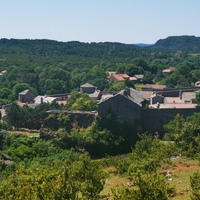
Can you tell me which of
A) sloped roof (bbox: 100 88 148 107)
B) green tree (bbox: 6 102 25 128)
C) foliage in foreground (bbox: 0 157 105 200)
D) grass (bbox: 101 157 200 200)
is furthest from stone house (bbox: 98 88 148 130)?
foliage in foreground (bbox: 0 157 105 200)

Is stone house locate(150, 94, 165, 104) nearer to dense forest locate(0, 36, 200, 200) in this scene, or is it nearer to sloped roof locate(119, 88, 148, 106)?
sloped roof locate(119, 88, 148, 106)

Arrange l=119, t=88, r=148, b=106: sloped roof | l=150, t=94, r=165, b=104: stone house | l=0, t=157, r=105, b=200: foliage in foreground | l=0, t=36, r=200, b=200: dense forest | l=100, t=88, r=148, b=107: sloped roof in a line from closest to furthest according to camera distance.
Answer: l=0, t=157, r=105, b=200: foliage in foreground
l=0, t=36, r=200, b=200: dense forest
l=100, t=88, r=148, b=107: sloped roof
l=119, t=88, r=148, b=106: sloped roof
l=150, t=94, r=165, b=104: stone house

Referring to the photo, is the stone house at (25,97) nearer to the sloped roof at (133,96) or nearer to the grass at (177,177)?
the sloped roof at (133,96)

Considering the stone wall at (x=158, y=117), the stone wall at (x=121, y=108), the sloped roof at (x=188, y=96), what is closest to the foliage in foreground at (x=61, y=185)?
the stone wall at (x=121, y=108)

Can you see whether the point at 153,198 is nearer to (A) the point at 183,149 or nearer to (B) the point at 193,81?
(A) the point at 183,149

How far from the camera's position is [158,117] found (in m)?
51.6

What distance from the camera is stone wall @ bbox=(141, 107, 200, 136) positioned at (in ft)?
169

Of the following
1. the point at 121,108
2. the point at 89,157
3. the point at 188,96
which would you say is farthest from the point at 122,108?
the point at 188,96

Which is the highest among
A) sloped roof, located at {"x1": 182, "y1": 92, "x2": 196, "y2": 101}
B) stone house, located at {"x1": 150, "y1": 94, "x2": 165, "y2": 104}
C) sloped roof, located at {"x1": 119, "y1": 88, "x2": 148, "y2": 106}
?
sloped roof, located at {"x1": 119, "y1": 88, "x2": 148, "y2": 106}

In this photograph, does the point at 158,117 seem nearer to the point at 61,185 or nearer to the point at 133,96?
the point at 133,96

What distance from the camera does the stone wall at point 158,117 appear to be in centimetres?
5144

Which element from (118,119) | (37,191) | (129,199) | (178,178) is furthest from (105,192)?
(118,119)

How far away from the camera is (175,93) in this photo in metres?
78.2

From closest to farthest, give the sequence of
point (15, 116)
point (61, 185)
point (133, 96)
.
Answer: point (61, 185) < point (133, 96) < point (15, 116)
